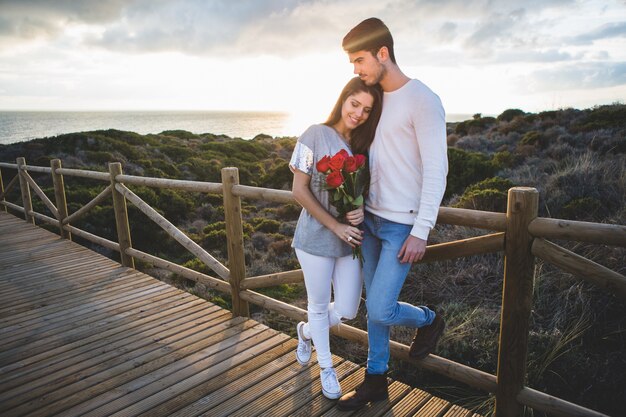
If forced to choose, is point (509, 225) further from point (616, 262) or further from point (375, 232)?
point (616, 262)

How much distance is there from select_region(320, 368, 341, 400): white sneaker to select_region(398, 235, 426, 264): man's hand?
1006 millimetres

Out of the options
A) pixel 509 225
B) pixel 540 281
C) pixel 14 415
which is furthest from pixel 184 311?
pixel 540 281

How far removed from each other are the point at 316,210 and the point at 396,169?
0.50 m

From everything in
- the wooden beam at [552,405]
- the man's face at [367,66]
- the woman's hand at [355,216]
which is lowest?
the wooden beam at [552,405]

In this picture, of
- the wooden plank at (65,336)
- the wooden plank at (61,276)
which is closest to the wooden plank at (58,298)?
the wooden plank at (61,276)

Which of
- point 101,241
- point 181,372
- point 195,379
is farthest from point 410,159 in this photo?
point 101,241

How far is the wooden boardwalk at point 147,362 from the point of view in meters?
2.68

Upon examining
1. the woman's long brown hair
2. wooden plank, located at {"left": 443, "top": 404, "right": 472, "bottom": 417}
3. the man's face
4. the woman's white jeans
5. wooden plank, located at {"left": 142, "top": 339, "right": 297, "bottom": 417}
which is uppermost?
the man's face

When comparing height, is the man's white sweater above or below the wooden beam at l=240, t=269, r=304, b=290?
above

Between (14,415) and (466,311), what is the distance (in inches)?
158

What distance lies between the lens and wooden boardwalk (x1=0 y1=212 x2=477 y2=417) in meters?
2.68

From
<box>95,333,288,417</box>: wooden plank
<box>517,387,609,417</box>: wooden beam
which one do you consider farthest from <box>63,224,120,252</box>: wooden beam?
<box>517,387,609,417</box>: wooden beam

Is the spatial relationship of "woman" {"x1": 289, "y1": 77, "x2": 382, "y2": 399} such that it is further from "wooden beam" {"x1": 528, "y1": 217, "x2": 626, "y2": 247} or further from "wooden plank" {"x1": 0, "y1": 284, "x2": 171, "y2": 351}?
"wooden plank" {"x1": 0, "y1": 284, "x2": 171, "y2": 351}

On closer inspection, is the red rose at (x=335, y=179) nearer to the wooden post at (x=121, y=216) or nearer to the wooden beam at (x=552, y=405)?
the wooden beam at (x=552, y=405)
